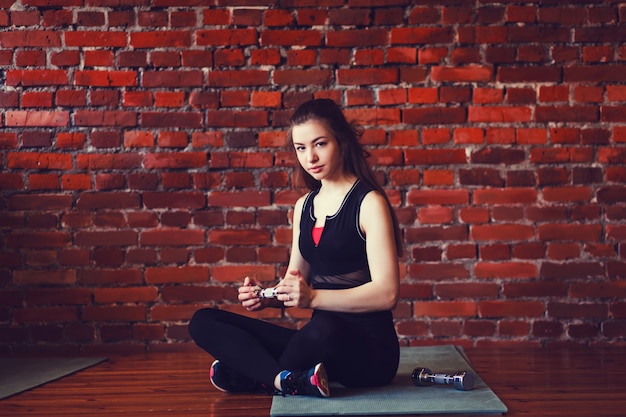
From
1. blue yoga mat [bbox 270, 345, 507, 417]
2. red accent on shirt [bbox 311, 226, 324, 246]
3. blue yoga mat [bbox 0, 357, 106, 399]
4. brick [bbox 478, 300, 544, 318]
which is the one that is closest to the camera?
blue yoga mat [bbox 270, 345, 507, 417]

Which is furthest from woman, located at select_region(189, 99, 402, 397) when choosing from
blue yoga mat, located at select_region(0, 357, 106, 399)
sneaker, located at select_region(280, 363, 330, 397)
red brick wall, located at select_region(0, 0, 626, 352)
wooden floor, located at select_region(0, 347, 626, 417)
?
red brick wall, located at select_region(0, 0, 626, 352)

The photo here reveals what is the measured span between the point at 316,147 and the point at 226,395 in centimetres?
84

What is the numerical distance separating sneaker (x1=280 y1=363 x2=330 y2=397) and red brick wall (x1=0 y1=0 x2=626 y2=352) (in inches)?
41.3

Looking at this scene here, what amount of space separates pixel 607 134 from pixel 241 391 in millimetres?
1953

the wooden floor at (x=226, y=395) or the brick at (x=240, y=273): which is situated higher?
the brick at (x=240, y=273)

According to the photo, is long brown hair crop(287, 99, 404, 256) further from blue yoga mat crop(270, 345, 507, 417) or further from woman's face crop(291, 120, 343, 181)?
blue yoga mat crop(270, 345, 507, 417)

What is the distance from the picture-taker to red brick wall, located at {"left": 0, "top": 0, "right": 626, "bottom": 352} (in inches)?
114

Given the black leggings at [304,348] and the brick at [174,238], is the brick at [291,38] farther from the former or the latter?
the black leggings at [304,348]

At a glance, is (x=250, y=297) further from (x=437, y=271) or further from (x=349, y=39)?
(x=349, y=39)

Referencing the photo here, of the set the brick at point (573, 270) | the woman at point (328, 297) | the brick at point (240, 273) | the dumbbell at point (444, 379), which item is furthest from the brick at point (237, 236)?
the brick at point (573, 270)

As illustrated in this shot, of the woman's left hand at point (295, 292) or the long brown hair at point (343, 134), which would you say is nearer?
the woman's left hand at point (295, 292)

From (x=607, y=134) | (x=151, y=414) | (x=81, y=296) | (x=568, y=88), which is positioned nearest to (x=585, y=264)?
(x=607, y=134)

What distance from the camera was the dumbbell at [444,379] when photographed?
2023mm

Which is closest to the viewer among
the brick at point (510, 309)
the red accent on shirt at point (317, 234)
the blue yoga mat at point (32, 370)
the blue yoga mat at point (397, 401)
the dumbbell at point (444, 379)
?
the blue yoga mat at point (397, 401)
